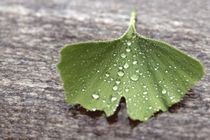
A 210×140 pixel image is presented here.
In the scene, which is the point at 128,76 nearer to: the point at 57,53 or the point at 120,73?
the point at 120,73

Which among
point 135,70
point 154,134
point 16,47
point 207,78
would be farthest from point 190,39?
point 16,47

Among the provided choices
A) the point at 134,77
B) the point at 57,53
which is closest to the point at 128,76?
the point at 134,77

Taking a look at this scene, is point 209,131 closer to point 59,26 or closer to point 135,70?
point 135,70

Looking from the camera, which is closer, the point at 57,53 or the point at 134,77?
the point at 134,77
